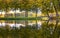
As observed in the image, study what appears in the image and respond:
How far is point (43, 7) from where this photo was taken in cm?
1399

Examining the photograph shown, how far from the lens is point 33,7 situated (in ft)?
47.5

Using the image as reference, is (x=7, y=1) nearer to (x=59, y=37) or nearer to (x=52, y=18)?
(x=52, y=18)

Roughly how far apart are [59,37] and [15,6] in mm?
8841

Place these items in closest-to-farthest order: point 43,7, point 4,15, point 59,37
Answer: point 59,37 → point 43,7 → point 4,15

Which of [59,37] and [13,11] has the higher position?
[13,11]

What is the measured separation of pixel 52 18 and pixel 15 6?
2969 mm

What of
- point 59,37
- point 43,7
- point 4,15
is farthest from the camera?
point 4,15

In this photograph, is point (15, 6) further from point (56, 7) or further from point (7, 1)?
point (56, 7)

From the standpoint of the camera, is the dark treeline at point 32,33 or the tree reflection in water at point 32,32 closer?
the dark treeline at point 32,33

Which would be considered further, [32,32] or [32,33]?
[32,32]

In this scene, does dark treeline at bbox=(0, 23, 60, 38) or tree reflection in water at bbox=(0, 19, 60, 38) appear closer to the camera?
dark treeline at bbox=(0, 23, 60, 38)

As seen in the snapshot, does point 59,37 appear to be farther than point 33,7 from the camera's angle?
No

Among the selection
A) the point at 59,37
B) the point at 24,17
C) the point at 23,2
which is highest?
the point at 23,2

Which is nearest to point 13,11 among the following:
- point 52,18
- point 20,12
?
point 20,12
